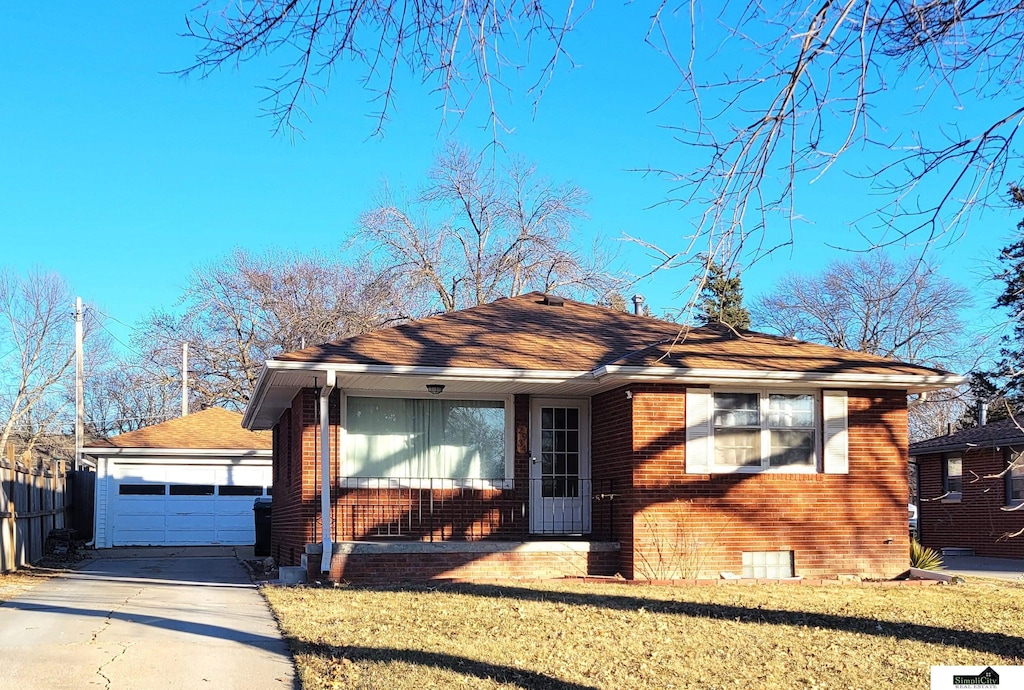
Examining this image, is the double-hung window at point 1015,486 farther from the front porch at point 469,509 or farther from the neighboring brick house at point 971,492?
the front porch at point 469,509

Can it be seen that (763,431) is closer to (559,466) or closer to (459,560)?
(559,466)

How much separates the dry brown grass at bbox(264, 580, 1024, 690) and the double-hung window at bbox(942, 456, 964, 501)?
13.5m

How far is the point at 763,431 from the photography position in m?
14.8

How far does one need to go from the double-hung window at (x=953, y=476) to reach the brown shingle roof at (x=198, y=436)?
17092 millimetres

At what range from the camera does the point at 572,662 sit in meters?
7.81

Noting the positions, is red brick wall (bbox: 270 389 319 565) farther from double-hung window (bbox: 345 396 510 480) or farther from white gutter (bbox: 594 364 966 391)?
white gutter (bbox: 594 364 966 391)

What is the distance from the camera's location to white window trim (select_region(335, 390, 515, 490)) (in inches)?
581

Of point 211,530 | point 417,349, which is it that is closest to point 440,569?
point 417,349

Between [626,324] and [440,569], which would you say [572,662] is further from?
[626,324]

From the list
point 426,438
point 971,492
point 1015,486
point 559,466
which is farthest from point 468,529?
point 971,492

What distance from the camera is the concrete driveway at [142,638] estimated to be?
24.6ft

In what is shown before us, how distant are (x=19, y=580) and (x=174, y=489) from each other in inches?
458

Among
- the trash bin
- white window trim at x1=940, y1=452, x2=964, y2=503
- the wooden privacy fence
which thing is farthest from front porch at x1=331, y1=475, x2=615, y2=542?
white window trim at x1=940, y1=452, x2=964, y2=503

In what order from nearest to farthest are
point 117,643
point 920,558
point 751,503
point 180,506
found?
point 117,643 → point 751,503 → point 920,558 → point 180,506
